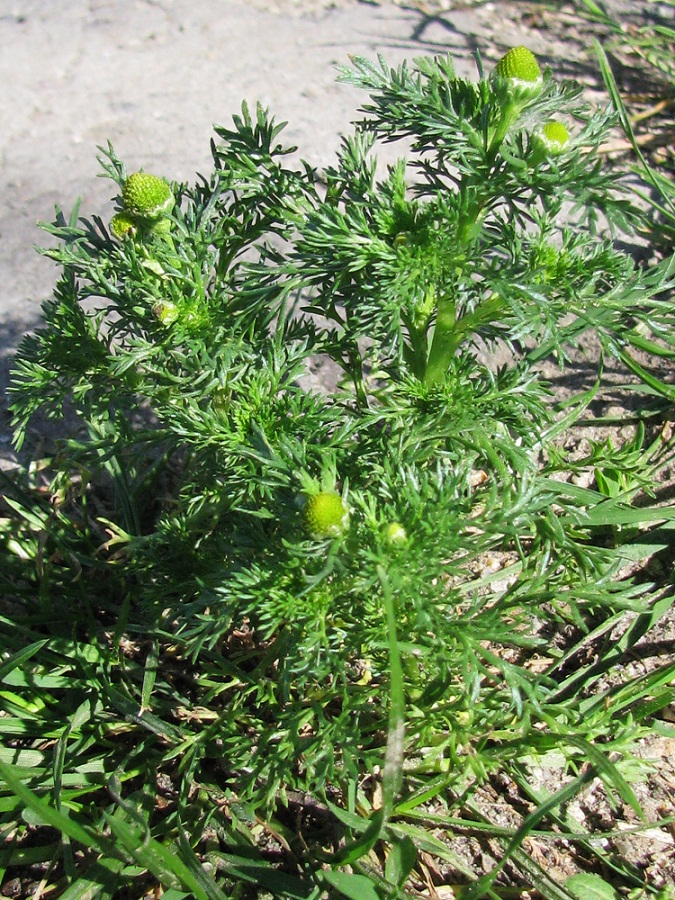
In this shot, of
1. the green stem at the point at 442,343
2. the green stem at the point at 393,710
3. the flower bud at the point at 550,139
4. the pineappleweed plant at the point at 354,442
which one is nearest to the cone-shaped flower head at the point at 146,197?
the pineappleweed plant at the point at 354,442

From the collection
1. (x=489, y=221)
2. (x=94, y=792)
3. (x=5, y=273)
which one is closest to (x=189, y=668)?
(x=94, y=792)

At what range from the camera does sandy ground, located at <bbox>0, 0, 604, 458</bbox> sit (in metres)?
3.24

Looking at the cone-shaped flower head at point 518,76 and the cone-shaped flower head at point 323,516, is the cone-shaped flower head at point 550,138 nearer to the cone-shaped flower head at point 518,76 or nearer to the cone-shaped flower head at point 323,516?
the cone-shaped flower head at point 518,76

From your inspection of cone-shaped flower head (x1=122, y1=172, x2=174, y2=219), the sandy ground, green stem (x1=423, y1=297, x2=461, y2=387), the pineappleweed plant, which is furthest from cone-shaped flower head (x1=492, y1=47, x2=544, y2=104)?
the sandy ground

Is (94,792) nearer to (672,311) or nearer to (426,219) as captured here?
(426,219)

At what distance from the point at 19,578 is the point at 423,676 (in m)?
1.13

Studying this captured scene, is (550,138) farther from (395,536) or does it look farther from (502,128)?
(395,536)

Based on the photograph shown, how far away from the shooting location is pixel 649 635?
2066 mm

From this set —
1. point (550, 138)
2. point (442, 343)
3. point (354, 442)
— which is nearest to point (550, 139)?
point (550, 138)

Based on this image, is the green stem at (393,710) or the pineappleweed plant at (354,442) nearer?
the green stem at (393,710)

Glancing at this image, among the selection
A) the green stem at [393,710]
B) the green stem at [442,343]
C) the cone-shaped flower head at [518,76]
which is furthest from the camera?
the green stem at [442,343]

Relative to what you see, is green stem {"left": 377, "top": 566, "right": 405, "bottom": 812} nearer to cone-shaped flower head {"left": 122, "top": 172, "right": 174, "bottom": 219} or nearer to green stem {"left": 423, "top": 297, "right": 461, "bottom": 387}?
green stem {"left": 423, "top": 297, "right": 461, "bottom": 387}

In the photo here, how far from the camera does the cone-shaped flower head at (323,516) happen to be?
1.37 meters

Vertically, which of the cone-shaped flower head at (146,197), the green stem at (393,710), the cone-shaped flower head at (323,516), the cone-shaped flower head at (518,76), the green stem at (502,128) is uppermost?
the cone-shaped flower head at (518,76)
